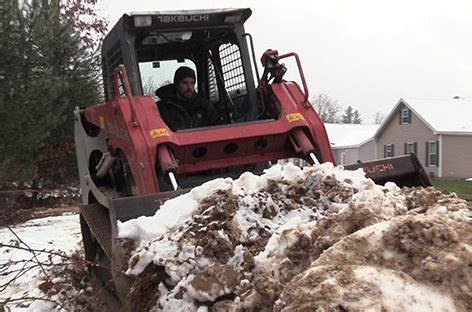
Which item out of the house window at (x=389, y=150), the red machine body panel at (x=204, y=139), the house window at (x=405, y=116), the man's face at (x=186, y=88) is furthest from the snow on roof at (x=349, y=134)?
the red machine body panel at (x=204, y=139)

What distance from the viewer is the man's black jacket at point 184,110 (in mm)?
5855

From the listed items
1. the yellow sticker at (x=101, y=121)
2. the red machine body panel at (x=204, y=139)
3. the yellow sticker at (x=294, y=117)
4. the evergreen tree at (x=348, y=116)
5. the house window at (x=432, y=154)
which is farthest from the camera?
the evergreen tree at (x=348, y=116)

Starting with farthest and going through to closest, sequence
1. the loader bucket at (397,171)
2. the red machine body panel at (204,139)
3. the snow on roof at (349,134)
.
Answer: the snow on roof at (349,134), the loader bucket at (397,171), the red machine body panel at (204,139)

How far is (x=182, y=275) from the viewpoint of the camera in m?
3.15

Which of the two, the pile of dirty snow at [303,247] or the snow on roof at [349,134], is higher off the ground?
the pile of dirty snow at [303,247]

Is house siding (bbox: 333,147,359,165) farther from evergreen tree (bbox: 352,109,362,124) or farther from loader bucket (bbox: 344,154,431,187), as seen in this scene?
evergreen tree (bbox: 352,109,362,124)

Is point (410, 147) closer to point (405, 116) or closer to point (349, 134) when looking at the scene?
point (405, 116)

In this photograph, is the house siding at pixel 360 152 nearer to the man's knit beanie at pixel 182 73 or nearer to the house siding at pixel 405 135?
the house siding at pixel 405 135

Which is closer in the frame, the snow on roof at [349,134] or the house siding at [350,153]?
the house siding at [350,153]

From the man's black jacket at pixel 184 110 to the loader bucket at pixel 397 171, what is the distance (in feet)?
5.88

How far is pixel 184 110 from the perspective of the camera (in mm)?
5934

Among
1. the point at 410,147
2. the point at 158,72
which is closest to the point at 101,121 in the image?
the point at 158,72

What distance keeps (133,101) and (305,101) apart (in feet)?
5.22

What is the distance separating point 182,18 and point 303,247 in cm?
332
